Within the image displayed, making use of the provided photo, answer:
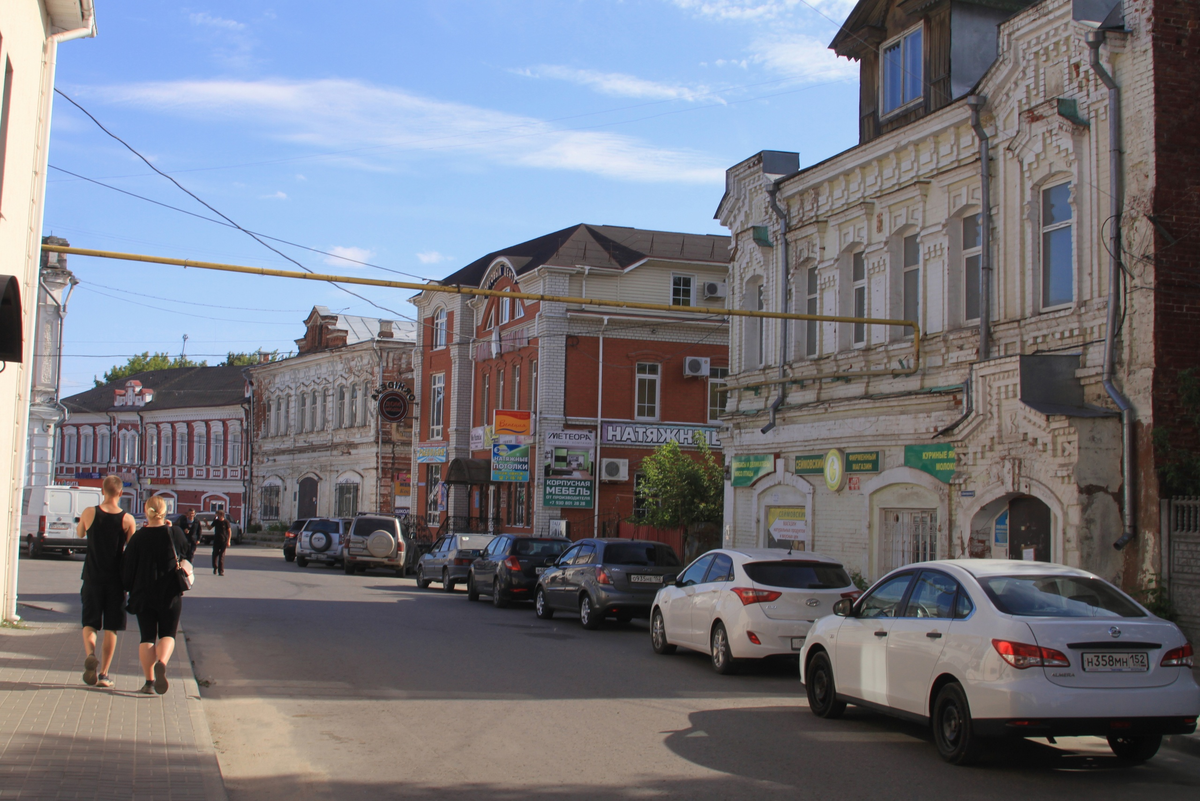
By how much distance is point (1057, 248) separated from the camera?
16.9 meters

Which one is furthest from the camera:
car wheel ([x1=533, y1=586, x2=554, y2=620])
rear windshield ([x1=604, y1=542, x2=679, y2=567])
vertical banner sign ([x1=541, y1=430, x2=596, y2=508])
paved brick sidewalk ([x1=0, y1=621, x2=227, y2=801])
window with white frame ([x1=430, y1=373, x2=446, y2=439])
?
window with white frame ([x1=430, y1=373, x2=446, y2=439])

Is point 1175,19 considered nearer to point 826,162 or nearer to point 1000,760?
point 826,162

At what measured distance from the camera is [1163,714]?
785 centimetres

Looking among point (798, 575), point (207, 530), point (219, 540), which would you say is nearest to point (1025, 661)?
point (798, 575)

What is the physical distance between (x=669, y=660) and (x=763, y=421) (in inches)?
417

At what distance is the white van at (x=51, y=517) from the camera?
113 ft

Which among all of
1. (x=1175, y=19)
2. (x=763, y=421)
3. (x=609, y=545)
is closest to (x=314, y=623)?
(x=609, y=545)

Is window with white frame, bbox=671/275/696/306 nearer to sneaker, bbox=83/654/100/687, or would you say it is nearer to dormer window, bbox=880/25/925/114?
dormer window, bbox=880/25/925/114

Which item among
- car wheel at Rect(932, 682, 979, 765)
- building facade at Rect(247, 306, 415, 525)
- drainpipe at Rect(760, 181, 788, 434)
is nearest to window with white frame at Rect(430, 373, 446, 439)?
building facade at Rect(247, 306, 415, 525)

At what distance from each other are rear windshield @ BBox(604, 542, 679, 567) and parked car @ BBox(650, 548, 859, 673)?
419cm

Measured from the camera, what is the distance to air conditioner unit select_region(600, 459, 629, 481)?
39.7m

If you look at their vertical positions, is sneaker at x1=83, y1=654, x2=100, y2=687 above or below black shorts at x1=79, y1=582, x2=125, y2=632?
below

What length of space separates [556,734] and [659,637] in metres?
6.04

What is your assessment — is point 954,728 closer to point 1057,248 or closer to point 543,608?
point 1057,248
